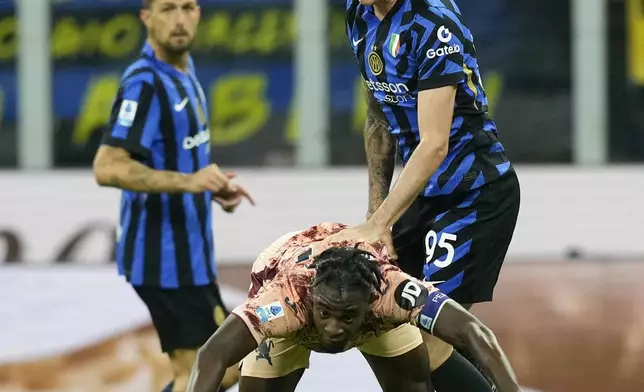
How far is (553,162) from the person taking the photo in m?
5.83

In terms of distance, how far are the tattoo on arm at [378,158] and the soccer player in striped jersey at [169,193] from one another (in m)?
0.70

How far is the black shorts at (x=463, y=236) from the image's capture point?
11.8 feet

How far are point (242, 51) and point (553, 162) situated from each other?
5.48 ft

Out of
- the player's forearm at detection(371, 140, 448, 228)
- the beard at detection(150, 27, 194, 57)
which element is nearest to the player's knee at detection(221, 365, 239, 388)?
the beard at detection(150, 27, 194, 57)

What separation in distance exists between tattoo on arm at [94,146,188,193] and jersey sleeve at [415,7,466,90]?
1.16 metres

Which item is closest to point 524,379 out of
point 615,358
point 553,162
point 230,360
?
point 615,358

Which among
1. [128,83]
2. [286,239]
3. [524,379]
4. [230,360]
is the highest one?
[128,83]

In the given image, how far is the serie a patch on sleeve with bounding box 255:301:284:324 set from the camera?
309 centimetres

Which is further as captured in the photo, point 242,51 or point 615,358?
point 242,51

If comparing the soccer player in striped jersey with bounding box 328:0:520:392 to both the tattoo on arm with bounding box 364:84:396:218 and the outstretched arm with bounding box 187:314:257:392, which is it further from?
the outstretched arm with bounding box 187:314:257:392

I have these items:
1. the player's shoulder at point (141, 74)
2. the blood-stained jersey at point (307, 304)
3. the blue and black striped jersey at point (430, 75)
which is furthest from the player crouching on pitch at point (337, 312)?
the player's shoulder at point (141, 74)

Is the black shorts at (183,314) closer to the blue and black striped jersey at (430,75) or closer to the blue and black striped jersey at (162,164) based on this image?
the blue and black striped jersey at (162,164)

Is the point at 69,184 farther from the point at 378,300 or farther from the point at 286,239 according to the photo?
the point at 378,300

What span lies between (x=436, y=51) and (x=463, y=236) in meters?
0.50
